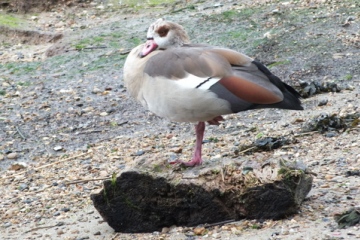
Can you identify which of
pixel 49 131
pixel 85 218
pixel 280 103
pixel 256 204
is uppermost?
pixel 280 103

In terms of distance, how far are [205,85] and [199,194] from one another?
2.57 ft

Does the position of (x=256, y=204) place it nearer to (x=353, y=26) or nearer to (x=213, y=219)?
(x=213, y=219)

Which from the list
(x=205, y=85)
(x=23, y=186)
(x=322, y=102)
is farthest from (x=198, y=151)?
(x=322, y=102)

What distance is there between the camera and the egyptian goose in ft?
17.5

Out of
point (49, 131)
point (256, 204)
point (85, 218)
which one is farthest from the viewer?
point (49, 131)

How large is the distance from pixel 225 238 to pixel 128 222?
773mm

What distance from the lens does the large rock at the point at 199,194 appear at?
4.91 m

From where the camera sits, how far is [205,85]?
17.6 ft

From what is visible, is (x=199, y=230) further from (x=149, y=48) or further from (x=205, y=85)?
(x=149, y=48)

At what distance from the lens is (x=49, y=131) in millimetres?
8688

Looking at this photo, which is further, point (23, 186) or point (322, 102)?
point (322, 102)

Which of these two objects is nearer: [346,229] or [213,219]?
[346,229]

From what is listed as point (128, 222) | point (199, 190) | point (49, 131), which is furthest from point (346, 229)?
point (49, 131)

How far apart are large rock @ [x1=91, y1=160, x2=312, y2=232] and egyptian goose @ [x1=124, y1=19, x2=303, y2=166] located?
380mm
